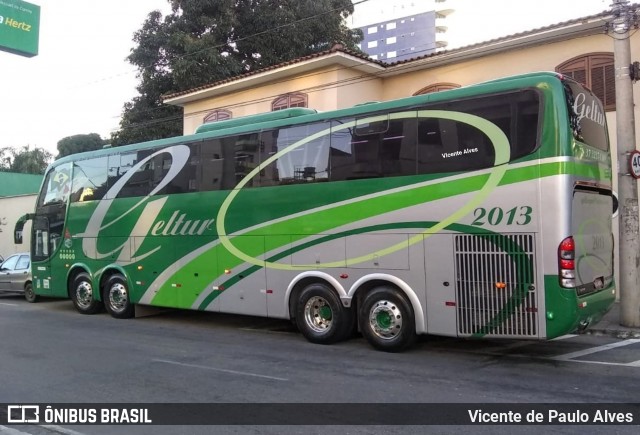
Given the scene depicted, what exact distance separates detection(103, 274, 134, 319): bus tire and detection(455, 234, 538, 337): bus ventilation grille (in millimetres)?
8149

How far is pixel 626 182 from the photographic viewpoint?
9.95 meters

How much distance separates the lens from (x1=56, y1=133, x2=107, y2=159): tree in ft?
151

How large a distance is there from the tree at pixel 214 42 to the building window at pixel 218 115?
2.22 m

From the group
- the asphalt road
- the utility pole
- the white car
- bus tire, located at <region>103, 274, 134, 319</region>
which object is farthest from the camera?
the white car

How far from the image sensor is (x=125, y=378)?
22.7ft

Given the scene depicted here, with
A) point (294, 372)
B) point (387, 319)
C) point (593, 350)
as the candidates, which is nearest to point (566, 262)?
point (593, 350)

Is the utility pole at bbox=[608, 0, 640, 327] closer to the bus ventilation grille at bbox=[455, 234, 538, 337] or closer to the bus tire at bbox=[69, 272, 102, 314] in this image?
the bus ventilation grille at bbox=[455, 234, 538, 337]

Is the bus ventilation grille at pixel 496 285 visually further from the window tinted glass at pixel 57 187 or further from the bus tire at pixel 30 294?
the bus tire at pixel 30 294

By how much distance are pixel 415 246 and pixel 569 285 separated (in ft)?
7.13

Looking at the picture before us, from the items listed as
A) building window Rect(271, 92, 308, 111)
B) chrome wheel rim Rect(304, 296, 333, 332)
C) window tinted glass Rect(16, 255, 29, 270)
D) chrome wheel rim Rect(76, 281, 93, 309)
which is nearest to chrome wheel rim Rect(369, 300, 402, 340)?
chrome wheel rim Rect(304, 296, 333, 332)

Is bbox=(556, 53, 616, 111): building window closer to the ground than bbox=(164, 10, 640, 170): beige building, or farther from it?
closer to the ground

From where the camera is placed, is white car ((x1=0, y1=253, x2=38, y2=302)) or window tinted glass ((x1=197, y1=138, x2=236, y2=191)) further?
white car ((x1=0, y1=253, x2=38, y2=302))

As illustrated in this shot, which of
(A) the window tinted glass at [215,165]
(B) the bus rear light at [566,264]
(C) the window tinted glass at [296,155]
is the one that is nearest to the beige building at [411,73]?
(B) the bus rear light at [566,264]

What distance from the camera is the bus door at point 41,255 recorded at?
46.4ft
